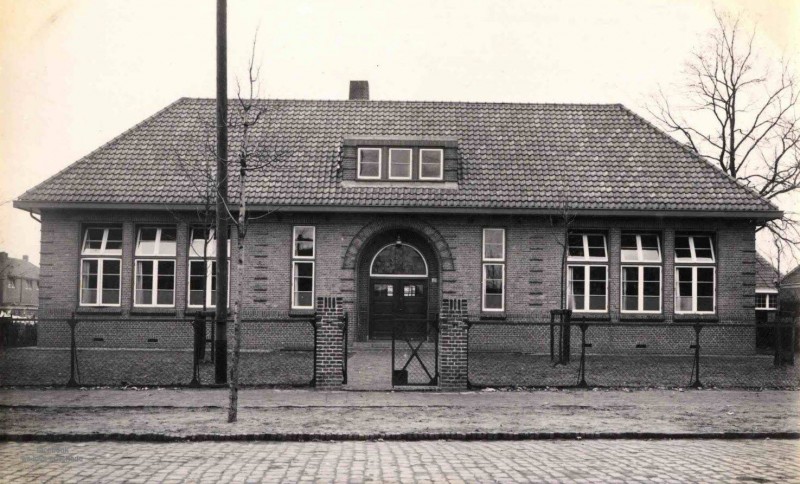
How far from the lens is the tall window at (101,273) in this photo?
23.5 meters

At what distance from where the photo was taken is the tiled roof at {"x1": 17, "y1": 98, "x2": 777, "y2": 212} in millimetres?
23203

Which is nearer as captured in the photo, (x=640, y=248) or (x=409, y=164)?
(x=640, y=248)

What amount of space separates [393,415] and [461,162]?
14408 mm

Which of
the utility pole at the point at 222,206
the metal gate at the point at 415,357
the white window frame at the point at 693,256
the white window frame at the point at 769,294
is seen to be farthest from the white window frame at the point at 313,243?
the white window frame at the point at 769,294

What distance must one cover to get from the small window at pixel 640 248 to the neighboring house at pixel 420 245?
1.7 inches

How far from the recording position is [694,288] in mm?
23594

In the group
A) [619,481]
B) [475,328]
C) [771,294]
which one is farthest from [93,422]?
[771,294]

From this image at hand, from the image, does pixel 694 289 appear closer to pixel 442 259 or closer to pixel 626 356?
pixel 626 356

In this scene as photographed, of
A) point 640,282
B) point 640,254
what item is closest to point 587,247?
point 640,254

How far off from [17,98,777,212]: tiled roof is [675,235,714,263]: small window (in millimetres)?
1205

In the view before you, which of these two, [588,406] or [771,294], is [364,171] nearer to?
[588,406]

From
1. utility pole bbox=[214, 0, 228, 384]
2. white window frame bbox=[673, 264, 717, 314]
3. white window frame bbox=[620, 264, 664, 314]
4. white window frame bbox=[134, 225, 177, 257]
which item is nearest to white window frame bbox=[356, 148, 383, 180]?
white window frame bbox=[134, 225, 177, 257]

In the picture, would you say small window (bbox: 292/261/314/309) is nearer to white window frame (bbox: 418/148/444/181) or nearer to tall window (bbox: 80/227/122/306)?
white window frame (bbox: 418/148/444/181)

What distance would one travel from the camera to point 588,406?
1250cm
